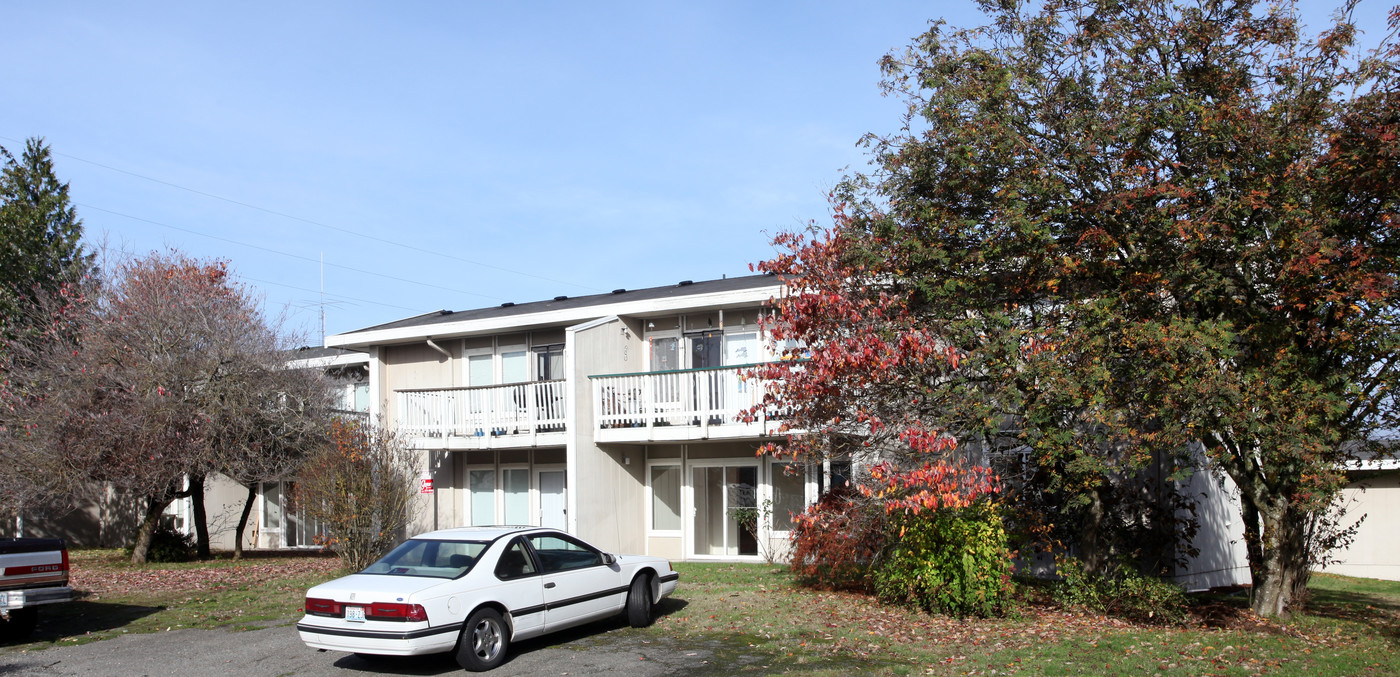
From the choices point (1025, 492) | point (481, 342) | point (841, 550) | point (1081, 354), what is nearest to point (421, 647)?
point (841, 550)

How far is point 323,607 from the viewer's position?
30.3 ft

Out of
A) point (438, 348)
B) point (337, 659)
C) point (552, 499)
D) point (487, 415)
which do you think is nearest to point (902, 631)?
point (337, 659)

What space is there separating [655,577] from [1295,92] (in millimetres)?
8958

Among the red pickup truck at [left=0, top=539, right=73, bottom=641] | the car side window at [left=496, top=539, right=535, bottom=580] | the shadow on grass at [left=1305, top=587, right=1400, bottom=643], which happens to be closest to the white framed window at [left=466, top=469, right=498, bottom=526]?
the red pickup truck at [left=0, top=539, right=73, bottom=641]

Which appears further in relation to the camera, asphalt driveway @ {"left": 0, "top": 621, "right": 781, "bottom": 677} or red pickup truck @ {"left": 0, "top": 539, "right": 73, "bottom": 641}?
red pickup truck @ {"left": 0, "top": 539, "right": 73, "bottom": 641}

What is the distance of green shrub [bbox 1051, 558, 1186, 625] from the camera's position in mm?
11531

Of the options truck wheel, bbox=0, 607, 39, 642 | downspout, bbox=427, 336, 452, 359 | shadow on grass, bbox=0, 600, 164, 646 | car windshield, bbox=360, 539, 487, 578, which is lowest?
shadow on grass, bbox=0, 600, 164, 646

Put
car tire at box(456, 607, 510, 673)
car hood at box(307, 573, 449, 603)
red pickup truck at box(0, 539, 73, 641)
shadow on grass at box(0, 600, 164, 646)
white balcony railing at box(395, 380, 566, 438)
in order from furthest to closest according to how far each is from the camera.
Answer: white balcony railing at box(395, 380, 566, 438)
shadow on grass at box(0, 600, 164, 646)
red pickup truck at box(0, 539, 73, 641)
car tire at box(456, 607, 510, 673)
car hood at box(307, 573, 449, 603)

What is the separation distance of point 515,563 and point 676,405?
8564mm

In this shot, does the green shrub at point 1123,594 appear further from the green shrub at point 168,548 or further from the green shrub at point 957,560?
the green shrub at point 168,548

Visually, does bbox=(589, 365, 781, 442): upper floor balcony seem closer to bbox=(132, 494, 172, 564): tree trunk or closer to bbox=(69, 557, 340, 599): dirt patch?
bbox=(69, 557, 340, 599): dirt patch

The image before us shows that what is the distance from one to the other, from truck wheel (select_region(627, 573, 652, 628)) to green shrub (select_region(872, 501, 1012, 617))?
3.05 metres

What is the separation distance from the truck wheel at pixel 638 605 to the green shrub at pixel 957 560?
10.0 feet

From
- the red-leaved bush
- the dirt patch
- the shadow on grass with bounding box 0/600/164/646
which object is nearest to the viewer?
the shadow on grass with bounding box 0/600/164/646
